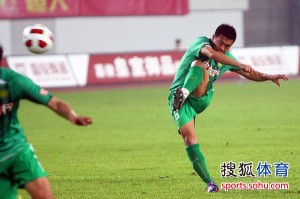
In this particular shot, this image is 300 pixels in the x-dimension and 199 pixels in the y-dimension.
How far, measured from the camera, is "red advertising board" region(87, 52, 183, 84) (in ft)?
96.0

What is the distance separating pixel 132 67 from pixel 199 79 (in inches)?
755

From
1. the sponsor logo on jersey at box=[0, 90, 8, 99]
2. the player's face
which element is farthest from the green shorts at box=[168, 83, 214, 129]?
the sponsor logo on jersey at box=[0, 90, 8, 99]

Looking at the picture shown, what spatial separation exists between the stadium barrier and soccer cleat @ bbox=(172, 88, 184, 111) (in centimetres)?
1709

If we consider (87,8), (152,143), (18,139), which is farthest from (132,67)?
(18,139)

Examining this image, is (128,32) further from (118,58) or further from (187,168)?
(187,168)

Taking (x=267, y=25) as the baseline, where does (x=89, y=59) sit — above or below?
above

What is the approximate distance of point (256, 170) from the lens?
40.2ft

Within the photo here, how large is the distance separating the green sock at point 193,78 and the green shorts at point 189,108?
0.70 ft

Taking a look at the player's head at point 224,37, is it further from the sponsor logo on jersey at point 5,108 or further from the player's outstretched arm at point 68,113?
the sponsor logo on jersey at point 5,108

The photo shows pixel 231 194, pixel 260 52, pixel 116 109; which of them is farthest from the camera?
pixel 260 52

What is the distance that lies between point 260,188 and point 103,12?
24027mm

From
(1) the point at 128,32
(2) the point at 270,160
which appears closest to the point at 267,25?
(1) the point at 128,32

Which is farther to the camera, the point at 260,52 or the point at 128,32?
the point at 128,32

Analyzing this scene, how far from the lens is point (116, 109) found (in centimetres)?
2253
